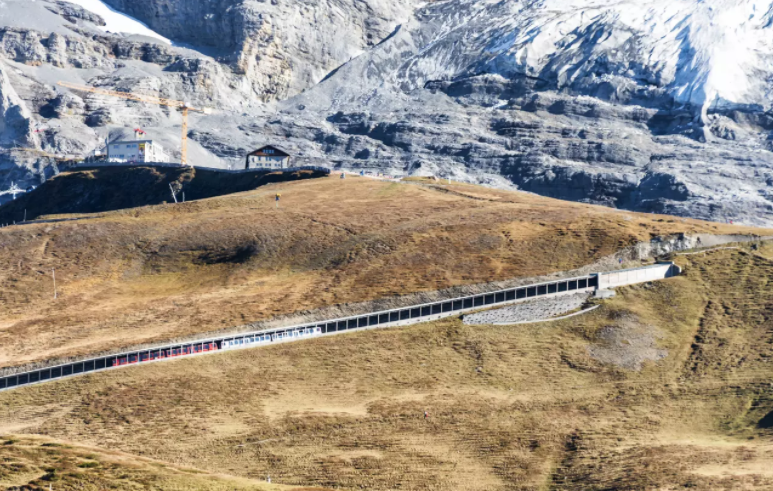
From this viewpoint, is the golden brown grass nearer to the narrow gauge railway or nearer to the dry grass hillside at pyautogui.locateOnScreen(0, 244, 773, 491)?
the dry grass hillside at pyautogui.locateOnScreen(0, 244, 773, 491)

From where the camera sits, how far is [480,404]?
90500 millimetres

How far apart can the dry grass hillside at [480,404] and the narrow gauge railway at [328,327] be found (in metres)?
1.91

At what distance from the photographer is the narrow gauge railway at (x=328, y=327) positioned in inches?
3866

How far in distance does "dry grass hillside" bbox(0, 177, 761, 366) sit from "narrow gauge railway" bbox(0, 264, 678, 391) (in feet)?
11.5

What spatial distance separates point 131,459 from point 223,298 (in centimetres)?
5156

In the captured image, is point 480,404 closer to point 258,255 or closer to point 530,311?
point 530,311

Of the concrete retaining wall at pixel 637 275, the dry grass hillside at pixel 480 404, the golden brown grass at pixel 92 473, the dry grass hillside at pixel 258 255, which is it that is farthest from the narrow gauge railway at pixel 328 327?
the golden brown grass at pixel 92 473

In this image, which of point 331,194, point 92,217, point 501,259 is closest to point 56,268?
point 92,217

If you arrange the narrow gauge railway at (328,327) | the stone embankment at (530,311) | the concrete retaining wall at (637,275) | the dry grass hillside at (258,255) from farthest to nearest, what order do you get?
1. the concrete retaining wall at (637,275)
2. the dry grass hillside at (258,255)
3. the stone embankment at (530,311)
4. the narrow gauge railway at (328,327)

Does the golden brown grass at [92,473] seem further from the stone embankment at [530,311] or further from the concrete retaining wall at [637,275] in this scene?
the concrete retaining wall at [637,275]

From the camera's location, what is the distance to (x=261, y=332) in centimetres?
10725

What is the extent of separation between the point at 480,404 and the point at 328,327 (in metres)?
25.3

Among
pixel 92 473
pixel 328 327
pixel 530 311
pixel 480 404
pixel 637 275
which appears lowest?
pixel 480 404

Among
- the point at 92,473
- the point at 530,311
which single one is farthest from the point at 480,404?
the point at 92,473
